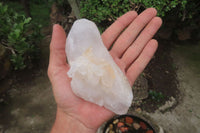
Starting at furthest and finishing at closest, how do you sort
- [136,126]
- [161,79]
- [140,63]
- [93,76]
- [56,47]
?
[161,79] → [136,126] → [140,63] → [56,47] → [93,76]

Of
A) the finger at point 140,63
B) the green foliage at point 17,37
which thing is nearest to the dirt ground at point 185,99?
the finger at point 140,63

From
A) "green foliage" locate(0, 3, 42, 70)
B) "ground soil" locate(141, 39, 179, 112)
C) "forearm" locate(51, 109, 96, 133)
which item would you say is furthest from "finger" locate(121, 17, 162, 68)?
"green foliage" locate(0, 3, 42, 70)

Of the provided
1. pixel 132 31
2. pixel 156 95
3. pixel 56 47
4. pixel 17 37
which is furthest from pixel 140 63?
pixel 17 37

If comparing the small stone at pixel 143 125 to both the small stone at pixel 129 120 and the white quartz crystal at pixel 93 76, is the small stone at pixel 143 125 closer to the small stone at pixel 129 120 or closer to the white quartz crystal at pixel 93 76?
the small stone at pixel 129 120

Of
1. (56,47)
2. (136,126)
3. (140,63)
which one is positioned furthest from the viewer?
(136,126)

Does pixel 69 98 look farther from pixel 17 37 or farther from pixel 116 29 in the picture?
pixel 17 37

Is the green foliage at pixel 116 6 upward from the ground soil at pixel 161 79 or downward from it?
Answer: upward
